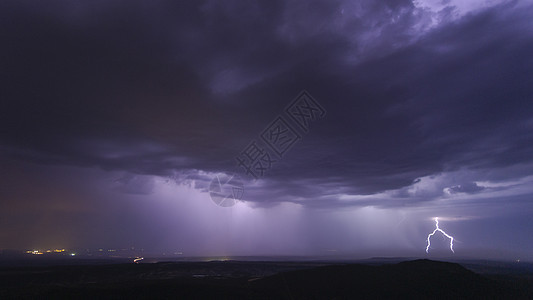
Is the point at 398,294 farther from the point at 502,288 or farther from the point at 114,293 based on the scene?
the point at 114,293

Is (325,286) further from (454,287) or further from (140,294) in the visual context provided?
(140,294)

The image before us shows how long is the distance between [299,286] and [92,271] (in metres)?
57.5

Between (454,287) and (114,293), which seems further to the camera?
(454,287)

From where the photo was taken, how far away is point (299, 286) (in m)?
47.6

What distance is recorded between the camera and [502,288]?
4622cm

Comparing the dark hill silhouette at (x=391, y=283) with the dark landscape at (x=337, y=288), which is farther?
the dark hill silhouette at (x=391, y=283)

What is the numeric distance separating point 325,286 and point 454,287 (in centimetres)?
1923

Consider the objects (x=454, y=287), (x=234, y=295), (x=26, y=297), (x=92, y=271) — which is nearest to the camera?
(x=26, y=297)

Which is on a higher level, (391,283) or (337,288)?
(391,283)

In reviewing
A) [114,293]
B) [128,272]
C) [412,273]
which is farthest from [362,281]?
[128,272]

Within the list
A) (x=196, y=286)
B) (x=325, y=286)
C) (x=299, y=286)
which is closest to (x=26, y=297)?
(x=196, y=286)

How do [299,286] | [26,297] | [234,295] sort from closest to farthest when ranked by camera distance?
[26,297], [234,295], [299,286]

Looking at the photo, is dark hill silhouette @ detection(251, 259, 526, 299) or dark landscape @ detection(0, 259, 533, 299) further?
dark hill silhouette @ detection(251, 259, 526, 299)

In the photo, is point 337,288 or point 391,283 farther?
point 391,283
